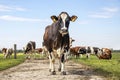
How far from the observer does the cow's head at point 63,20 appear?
56.0 feet

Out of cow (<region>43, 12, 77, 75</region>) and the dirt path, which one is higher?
cow (<region>43, 12, 77, 75</region>)

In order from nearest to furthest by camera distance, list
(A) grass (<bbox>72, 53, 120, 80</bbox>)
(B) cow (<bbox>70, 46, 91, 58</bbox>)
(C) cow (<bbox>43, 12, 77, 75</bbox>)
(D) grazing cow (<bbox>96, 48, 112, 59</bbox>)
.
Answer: (A) grass (<bbox>72, 53, 120, 80</bbox>) < (C) cow (<bbox>43, 12, 77, 75</bbox>) < (D) grazing cow (<bbox>96, 48, 112, 59</bbox>) < (B) cow (<bbox>70, 46, 91, 58</bbox>)

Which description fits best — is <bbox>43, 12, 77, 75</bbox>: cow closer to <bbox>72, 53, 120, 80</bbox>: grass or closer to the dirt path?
the dirt path

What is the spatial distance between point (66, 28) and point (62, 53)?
148cm

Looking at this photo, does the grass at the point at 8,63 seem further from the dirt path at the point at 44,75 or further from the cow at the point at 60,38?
the cow at the point at 60,38

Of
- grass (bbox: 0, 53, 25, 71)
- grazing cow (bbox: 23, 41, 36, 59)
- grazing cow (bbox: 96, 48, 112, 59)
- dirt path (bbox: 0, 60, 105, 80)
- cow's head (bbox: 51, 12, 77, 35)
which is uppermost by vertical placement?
grazing cow (bbox: 23, 41, 36, 59)

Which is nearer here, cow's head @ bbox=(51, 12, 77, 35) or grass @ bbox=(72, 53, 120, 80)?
grass @ bbox=(72, 53, 120, 80)

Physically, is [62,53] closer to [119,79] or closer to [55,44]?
[55,44]

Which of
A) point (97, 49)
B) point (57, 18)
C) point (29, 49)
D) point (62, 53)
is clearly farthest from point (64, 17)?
point (97, 49)

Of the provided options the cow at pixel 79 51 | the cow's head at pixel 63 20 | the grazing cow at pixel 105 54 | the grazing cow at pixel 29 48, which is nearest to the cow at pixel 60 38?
the cow's head at pixel 63 20

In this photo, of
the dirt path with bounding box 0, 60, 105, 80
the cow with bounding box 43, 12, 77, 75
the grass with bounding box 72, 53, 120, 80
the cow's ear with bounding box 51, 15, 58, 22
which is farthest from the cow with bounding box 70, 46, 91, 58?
the cow's ear with bounding box 51, 15, 58, 22

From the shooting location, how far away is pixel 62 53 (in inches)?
700

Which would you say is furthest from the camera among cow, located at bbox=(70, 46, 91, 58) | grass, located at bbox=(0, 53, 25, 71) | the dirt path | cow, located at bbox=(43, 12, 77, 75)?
cow, located at bbox=(70, 46, 91, 58)

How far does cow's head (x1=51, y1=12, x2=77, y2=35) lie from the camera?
672 inches
